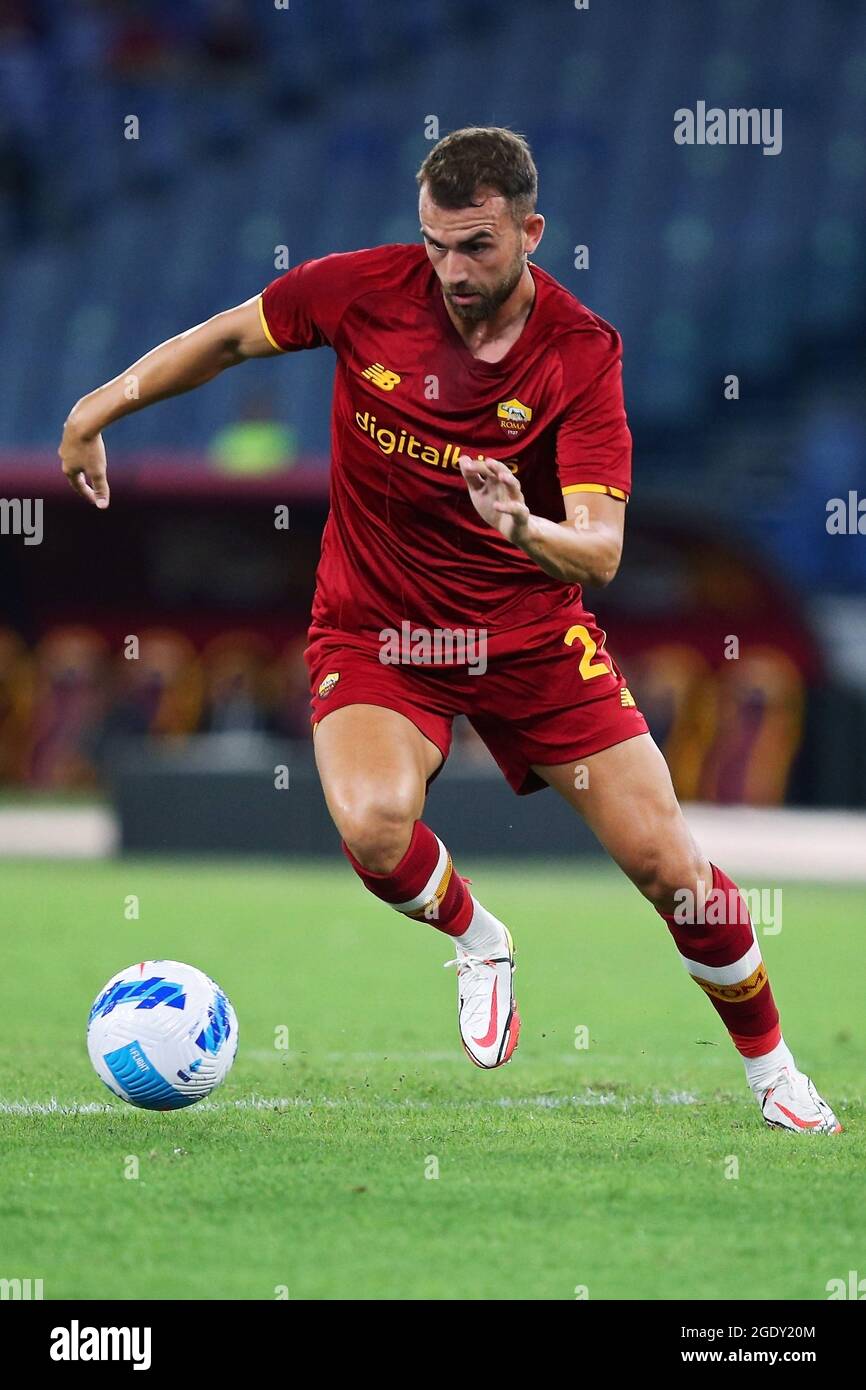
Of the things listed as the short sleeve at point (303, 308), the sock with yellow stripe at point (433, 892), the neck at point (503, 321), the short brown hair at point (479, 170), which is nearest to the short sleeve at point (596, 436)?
the neck at point (503, 321)

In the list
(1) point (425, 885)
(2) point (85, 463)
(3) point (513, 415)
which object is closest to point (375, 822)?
(1) point (425, 885)

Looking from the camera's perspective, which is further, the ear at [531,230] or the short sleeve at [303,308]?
the short sleeve at [303,308]

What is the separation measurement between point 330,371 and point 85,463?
14.5 metres

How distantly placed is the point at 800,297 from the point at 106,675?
7766mm

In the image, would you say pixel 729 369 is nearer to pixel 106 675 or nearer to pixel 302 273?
pixel 106 675

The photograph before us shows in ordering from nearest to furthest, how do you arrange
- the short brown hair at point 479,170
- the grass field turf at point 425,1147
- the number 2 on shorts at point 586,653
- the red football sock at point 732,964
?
1. the grass field turf at point 425,1147
2. the short brown hair at point 479,170
3. the red football sock at point 732,964
4. the number 2 on shorts at point 586,653

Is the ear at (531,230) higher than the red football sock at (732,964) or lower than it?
higher

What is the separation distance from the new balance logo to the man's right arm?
26 cm

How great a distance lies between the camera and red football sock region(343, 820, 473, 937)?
5.13 m

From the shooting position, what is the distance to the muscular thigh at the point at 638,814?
5.03 meters

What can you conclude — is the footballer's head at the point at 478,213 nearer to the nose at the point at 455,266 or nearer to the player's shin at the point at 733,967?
the nose at the point at 455,266

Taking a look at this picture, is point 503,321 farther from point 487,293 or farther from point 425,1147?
point 425,1147

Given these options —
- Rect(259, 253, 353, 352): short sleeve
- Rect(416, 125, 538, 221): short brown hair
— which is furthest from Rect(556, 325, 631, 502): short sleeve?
Rect(259, 253, 353, 352): short sleeve
